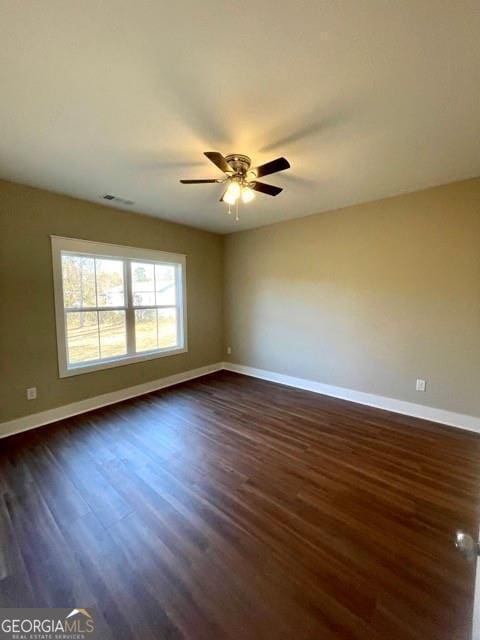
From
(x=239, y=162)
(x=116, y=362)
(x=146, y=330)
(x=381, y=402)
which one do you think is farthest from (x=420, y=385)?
(x=116, y=362)

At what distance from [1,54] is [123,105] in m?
0.57

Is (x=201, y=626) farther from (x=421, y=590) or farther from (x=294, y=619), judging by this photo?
(x=421, y=590)

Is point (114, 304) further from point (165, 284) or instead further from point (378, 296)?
point (378, 296)

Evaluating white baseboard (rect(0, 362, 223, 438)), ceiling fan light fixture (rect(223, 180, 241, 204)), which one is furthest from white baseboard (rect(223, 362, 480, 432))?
ceiling fan light fixture (rect(223, 180, 241, 204))

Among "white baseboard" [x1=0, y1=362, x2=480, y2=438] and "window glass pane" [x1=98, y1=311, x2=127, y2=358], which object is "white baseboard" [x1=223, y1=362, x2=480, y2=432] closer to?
"white baseboard" [x1=0, y1=362, x2=480, y2=438]

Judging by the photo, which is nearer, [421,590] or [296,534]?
[421,590]

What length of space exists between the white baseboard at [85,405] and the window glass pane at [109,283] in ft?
4.01

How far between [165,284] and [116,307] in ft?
2.93

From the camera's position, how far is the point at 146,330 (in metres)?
4.07

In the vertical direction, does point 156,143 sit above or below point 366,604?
above

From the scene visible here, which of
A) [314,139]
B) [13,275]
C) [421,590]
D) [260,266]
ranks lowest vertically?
[421,590]

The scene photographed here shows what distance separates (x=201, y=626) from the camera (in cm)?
114

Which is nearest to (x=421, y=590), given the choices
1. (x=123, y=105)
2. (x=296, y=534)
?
(x=296, y=534)

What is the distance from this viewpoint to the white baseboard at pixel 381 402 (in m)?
2.87
